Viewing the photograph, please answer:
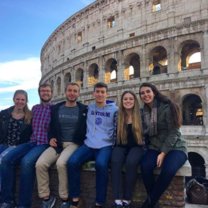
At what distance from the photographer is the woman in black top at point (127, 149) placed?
11.9 ft

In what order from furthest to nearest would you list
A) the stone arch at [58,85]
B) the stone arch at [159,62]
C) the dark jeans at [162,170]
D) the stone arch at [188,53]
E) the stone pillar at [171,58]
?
1. the stone arch at [58,85]
2. the stone arch at [159,62]
3. the stone arch at [188,53]
4. the stone pillar at [171,58]
5. the dark jeans at [162,170]

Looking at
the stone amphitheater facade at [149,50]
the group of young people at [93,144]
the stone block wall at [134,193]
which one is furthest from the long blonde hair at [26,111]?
the stone amphitheater facade at [149,50]

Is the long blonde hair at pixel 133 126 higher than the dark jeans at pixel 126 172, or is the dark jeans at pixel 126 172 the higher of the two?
the long blonde hair at pixel 133 126

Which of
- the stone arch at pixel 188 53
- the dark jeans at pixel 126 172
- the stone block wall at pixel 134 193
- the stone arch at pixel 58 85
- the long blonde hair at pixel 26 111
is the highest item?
Result: the stone arch at pixel 188 53

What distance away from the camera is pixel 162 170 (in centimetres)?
350

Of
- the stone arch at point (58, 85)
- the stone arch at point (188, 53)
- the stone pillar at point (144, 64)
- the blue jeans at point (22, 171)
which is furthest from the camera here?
the stone arch at point (58, 85)

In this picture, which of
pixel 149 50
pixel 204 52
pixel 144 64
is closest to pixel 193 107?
pixel 204 52

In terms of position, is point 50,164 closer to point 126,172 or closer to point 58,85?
point 126,172

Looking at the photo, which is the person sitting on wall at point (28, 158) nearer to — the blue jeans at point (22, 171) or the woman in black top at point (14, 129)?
the blue jeans at point (22, 171)

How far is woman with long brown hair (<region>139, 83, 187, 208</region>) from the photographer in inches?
138

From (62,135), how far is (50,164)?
1.93ft

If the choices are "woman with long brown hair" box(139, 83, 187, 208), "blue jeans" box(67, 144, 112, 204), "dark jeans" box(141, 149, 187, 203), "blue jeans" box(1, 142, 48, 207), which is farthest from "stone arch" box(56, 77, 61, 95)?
"dark jeans" box(141, 149, 187, 203)

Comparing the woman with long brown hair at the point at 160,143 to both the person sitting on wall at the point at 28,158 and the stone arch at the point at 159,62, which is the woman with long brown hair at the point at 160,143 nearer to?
the person sitting on wall at the point at 28,158

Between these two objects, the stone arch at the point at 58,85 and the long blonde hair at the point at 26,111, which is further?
the stone arch at the point at 58,85
